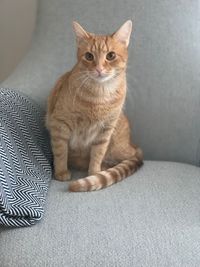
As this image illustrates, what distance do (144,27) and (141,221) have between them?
2.62 ft

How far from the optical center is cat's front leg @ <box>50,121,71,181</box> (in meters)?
1.32

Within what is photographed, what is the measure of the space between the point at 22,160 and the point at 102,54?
0.41 metres

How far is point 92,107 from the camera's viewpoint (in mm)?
1293

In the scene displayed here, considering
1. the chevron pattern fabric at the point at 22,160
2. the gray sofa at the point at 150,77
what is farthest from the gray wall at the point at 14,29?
the chevron pattern fabric at the point at 22,160

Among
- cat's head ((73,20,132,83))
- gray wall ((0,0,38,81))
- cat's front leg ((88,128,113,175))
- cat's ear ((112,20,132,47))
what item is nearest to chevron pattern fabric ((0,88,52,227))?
cat's front leg ((88,128,113,175))

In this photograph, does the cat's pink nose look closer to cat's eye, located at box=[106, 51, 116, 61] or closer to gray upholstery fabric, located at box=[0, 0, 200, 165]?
cat's eye, located at box=[106, 51, 116, 61]

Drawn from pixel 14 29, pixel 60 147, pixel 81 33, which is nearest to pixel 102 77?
pixel 81 33

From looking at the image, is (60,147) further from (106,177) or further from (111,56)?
(111,56)

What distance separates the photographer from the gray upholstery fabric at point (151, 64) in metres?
1.49

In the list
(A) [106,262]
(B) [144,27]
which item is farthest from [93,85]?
(A) [106,262]

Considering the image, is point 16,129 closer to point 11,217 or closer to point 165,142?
point 11,217

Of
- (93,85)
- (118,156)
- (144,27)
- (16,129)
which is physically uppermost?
(144,27)

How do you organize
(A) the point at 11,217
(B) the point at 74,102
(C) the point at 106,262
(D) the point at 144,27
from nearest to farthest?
1. (C) the point at 106,262
2. (A) the point at 11,217
3. (B) the point at 74,102
4. (D) the point at 144,27

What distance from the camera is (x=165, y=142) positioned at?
5.00 feet
